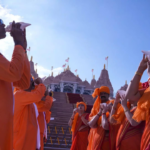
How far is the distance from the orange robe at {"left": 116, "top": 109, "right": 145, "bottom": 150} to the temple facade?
118 ft

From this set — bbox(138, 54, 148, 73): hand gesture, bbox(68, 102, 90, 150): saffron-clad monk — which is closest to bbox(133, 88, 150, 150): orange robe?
bbox(138, 54, 148, 73): hand gesture

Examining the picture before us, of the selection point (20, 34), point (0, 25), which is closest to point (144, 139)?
point (20, 34)

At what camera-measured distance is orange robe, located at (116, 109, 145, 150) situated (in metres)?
2.21

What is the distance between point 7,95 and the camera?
169 centimetres

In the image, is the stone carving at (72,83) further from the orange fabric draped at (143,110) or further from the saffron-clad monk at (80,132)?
the orange fabric draped at (143,110)

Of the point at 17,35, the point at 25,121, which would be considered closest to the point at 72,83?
the point at 25,121

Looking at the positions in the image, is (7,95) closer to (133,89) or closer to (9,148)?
(9,148)

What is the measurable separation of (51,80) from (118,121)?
39732 mm

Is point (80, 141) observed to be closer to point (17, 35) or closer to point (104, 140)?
point (104, 140)

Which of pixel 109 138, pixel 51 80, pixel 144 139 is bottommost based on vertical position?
pixel 109 138

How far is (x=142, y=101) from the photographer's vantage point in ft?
6.48

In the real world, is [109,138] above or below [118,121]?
below

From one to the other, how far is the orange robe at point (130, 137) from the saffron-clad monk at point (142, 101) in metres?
0.27

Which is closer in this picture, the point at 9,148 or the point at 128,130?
the point at 9,148
